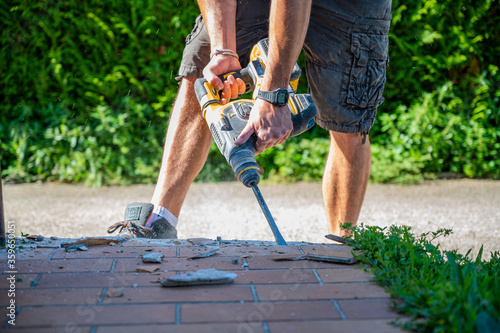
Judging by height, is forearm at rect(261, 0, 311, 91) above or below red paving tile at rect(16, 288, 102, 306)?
above

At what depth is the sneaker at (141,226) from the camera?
246 cm

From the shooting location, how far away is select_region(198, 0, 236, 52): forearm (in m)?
2.56

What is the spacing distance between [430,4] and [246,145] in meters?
3.47

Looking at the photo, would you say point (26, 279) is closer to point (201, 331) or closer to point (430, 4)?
point (201, 331)

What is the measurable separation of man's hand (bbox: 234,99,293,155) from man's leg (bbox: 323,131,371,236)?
63 centimetres

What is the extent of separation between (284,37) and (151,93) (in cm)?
313

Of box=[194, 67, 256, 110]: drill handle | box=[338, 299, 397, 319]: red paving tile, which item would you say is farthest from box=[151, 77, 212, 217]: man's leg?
box=[338, 299, 397, 319]: red paving tile

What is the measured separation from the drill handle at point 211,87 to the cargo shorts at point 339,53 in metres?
0.27

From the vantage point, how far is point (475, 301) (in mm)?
1324

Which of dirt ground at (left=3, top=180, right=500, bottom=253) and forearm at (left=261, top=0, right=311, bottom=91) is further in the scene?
dirt ground at (left=3, top=180, right=500, bottom=253)

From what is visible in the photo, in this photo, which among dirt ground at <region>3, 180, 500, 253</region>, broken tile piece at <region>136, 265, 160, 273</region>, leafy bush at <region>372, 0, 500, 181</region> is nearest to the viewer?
broken tile piece at <region>136, 265, 160, 273</region>

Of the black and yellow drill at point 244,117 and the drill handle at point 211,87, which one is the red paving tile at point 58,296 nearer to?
the black and yellow drill at point 244,117

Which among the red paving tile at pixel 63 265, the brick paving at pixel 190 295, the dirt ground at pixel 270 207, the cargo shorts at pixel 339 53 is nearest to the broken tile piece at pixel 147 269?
the brick paving at pixel 190 295

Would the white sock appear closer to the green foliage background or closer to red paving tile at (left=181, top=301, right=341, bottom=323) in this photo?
red paving tile at (left=181, top=301, right=341, bottom=323)
